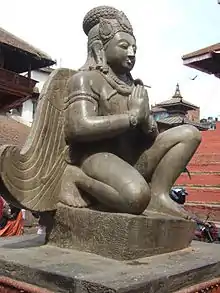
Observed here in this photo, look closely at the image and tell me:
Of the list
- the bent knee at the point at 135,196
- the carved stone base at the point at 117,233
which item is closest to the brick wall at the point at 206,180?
the carved stone base at the point at 117,233

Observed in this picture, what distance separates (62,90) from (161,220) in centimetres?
112

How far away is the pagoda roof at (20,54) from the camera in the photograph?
58.1 feet

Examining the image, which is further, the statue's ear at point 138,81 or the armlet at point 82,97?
the statue's ear at point 138,81

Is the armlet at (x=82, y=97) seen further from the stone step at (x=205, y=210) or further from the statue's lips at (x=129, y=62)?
the stone step at (x=205, y=210)

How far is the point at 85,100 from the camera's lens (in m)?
2.82

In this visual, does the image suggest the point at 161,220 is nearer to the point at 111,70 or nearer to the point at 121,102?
the point at 121,102

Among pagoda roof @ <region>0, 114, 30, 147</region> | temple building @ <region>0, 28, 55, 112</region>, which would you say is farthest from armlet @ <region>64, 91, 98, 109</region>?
temple building @ <region>0, 28, 55, 112</region>

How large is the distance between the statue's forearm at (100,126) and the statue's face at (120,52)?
441mm

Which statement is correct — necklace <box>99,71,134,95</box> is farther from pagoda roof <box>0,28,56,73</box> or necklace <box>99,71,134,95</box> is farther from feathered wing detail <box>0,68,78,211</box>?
pagoda roof <box>0,28,56,73</box>

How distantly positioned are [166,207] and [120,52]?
112 cm

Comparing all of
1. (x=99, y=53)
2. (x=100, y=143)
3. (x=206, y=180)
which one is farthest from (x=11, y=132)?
(x=100, y=143)

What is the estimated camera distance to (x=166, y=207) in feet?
9.89

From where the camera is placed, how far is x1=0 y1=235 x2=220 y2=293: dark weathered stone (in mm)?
2092

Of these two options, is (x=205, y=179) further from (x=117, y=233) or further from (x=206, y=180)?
(x=117, y=233)
